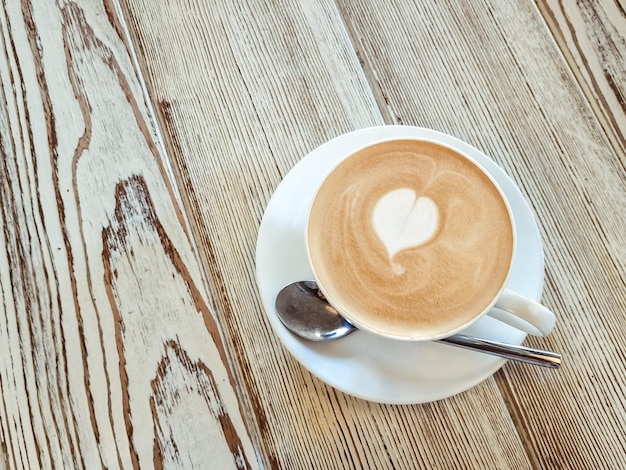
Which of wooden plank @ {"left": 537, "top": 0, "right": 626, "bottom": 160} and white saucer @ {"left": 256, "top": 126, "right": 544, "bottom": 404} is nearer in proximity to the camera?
white saucer @ {"left": 256, "top": 126, "right": 544, "bottom": 404}

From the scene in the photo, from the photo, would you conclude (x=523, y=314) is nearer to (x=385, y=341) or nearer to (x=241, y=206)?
(x=385, y=341)

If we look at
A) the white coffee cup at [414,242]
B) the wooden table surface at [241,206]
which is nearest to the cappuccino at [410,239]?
the white coffee cup at [414,242]

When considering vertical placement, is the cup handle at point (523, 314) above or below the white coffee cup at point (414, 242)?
below

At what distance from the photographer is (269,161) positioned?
710mm

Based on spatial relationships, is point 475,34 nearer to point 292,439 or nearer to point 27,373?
point 292,439

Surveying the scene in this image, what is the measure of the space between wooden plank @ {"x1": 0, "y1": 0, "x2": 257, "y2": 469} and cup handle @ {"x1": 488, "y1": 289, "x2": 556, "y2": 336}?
1.01 feet

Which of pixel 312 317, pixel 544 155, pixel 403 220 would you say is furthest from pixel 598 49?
pixel 312 317

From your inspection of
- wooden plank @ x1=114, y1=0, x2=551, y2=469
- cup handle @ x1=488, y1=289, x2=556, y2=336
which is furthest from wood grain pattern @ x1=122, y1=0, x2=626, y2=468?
cup handle @ x1=488, y1=289, x2=556, y2=336

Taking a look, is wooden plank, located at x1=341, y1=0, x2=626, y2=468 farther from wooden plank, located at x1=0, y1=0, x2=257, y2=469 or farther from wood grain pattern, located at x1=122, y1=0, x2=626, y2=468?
wooden plank, located at x1=0, y1=0, x2=257, y2=469

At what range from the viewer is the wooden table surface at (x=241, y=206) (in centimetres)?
65

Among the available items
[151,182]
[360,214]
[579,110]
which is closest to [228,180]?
[151,182]

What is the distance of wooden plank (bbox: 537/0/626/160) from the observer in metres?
0.72

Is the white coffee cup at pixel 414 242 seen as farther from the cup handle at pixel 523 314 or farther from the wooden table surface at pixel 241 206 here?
the wooden table surface at pixel 241 206

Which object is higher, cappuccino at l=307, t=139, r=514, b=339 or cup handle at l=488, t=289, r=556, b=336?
cappuccino at l=307, t=139, r=514, b=339
